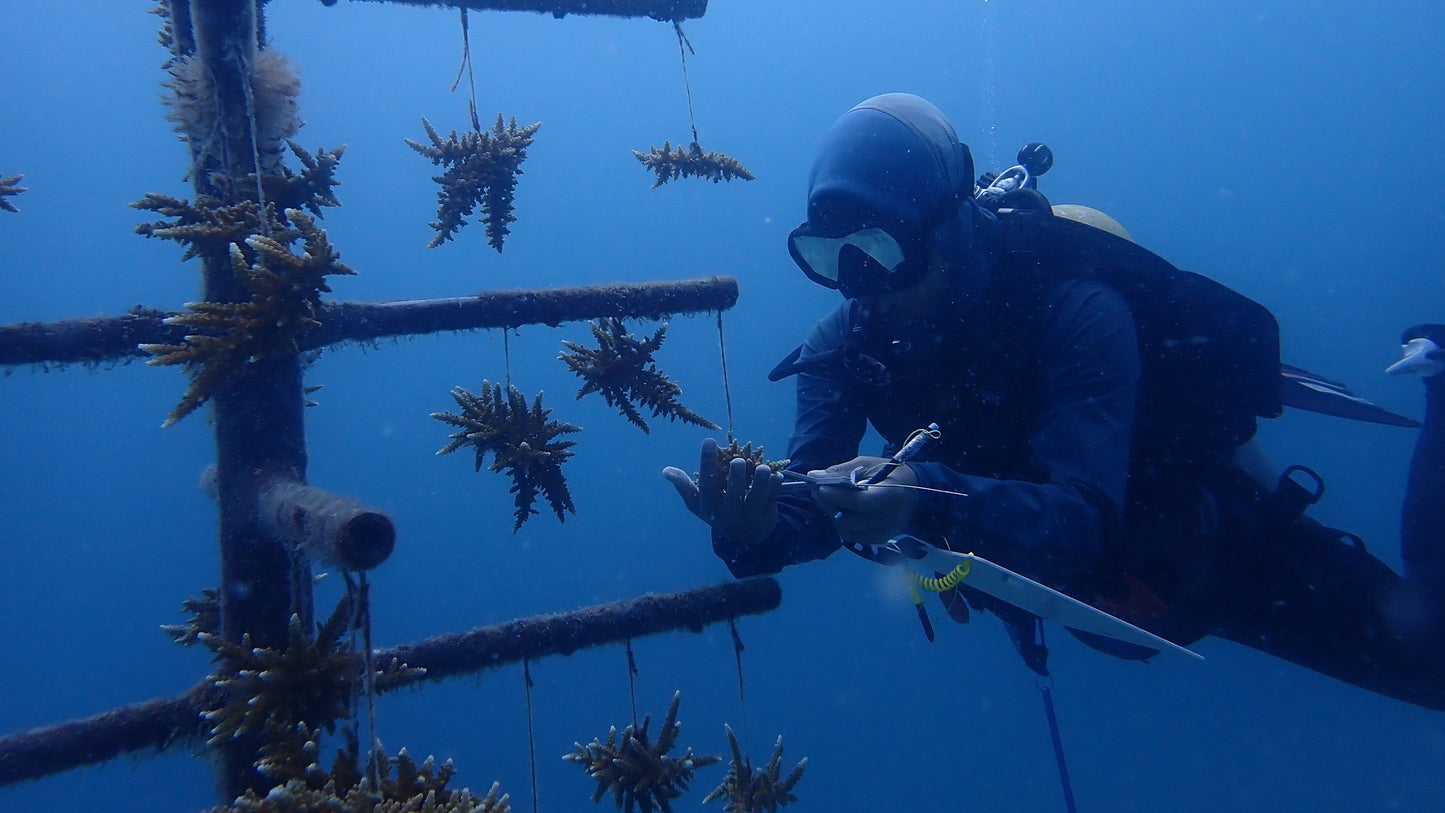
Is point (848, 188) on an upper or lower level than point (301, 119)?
lower

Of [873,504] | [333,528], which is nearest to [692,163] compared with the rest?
[873,504]

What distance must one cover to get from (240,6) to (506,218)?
1.59 meters

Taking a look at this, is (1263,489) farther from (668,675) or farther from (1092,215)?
(668,675)

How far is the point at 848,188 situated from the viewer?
349cm

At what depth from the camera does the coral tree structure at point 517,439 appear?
366 cm

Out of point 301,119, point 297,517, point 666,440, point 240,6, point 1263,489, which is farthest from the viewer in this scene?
point 666,440

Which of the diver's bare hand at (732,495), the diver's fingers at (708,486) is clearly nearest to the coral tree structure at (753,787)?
the diver's bare hand at (732,495)

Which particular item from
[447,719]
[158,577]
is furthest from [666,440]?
[158,577]

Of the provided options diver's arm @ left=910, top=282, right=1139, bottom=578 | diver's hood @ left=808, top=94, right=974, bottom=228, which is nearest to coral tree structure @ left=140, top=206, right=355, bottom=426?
diver's hood @ left=808, top=94, right=974, bottom=228

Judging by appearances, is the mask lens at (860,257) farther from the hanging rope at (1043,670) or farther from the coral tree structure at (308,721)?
the coral tree structure at (308,721)

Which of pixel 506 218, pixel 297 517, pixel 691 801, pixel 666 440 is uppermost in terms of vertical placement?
pixel 506 218

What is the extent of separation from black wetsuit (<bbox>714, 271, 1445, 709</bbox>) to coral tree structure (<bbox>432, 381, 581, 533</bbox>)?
3.49 ft

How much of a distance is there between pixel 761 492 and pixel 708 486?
0.84 ft

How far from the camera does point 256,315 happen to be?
2797 millimetres
